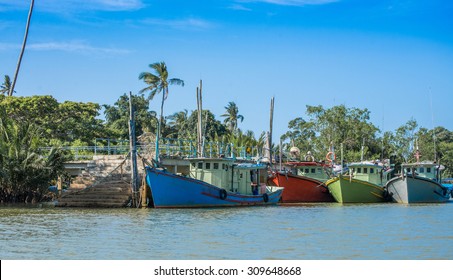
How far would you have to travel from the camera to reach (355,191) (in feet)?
154

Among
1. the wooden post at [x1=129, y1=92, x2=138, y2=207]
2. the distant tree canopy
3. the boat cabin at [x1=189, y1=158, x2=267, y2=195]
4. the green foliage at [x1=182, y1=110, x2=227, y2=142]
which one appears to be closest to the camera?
the wooden post at [x1=129, y1=92, x2=138, y2=207]

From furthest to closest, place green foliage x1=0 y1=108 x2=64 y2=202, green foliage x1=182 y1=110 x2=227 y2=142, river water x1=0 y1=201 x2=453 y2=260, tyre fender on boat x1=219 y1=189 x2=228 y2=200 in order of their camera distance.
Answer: green foliage x1=182 y1=110 x2=227 y2=142
green foliage x1=0 y1=108 x2=64 y2=202
tyre fender on boat x1=219 y1=189 x2=228 y2=200
river water x1=0 y1=201 x2=453 y2=260

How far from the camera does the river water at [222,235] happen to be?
67.7 feet

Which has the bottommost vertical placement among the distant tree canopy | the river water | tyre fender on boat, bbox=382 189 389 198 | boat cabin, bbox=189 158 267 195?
the river water

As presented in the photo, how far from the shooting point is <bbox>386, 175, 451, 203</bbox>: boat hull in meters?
46.6

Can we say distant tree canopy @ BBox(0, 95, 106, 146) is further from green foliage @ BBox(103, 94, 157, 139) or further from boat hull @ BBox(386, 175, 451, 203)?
boat hull @ BBox(386, 175, 451, 203)

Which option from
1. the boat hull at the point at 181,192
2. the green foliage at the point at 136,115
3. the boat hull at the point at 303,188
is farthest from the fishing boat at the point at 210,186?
the green foliage at the point at 136,115

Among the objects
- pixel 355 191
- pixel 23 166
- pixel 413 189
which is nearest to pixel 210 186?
pixel 23 166

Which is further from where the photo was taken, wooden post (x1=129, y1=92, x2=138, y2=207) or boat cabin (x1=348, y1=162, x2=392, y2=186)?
boat cabin (x1=348, y1=162, x2=392, y2=186)

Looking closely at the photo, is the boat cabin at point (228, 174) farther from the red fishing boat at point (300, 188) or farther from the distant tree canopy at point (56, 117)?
the distant tree canopy at point (56, 117)

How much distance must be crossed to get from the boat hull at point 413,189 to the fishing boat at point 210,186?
805 cm

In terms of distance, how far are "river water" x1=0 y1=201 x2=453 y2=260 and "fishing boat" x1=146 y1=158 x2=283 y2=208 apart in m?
1.56

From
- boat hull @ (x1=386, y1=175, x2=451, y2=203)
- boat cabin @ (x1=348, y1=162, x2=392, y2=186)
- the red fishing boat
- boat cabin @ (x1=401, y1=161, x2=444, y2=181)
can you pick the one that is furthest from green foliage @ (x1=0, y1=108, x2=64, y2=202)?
boat cabin @ (x1=401, y1=161, x2=444, y2=181)
